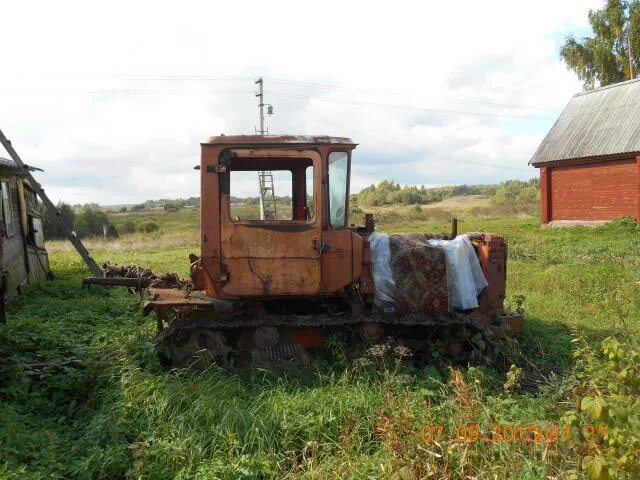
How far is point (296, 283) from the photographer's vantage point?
232 inches

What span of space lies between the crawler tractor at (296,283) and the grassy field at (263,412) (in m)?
0.34

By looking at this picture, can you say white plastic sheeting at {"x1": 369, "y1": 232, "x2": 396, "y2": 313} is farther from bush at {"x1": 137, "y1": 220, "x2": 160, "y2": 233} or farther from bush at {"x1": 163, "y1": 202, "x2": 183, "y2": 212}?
bush at {"x1": 163, "y1": 202, "x2": 183, "y2": 212}

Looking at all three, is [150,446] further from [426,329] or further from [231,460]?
[426,329]

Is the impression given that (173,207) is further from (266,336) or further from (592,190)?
(266,336)

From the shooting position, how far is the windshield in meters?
5.89

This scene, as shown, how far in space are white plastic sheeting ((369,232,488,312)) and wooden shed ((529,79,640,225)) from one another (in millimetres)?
18005

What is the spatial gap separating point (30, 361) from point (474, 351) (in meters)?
4.71

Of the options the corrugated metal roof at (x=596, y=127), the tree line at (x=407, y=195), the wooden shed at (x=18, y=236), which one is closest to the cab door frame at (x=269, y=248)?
the wooden shed at (x=18, y=236)

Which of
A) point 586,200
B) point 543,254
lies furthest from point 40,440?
point 586,200

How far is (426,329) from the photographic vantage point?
20.4ft

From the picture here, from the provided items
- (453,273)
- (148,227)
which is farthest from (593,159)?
(148,227)

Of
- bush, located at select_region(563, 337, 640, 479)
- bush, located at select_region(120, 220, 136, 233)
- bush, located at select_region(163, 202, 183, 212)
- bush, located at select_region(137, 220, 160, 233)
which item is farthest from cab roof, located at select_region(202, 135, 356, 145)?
bush, located at select_region(163, 202, 183, 212)

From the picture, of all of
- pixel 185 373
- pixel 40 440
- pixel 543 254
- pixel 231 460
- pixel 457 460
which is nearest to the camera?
pixel 457 460

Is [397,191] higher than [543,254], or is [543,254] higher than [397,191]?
[397,191]
